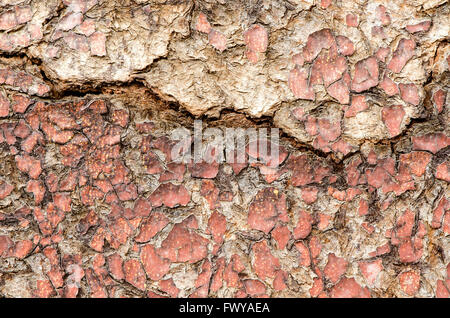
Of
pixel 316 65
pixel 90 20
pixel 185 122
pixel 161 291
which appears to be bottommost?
pixel 161 291

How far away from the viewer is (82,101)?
125 centimetres

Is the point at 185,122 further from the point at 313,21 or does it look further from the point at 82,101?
the point at 313,21

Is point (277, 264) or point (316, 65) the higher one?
point (316, 65)

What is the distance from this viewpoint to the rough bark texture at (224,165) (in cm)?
122

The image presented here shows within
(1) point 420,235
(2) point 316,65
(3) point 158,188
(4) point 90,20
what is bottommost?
(1) point 420,235

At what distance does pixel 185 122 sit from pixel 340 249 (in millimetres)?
458

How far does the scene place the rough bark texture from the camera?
122 cm

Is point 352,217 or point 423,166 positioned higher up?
point 423,166

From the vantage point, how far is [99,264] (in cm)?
124

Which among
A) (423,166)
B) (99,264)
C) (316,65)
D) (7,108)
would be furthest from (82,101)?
(423,166)

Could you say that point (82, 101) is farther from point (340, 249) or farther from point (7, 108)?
point (340, 249)

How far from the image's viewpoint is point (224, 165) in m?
1.25

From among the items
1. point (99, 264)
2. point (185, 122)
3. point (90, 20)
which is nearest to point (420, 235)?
point (185, 122)

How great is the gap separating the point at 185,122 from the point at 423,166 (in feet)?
1.80
